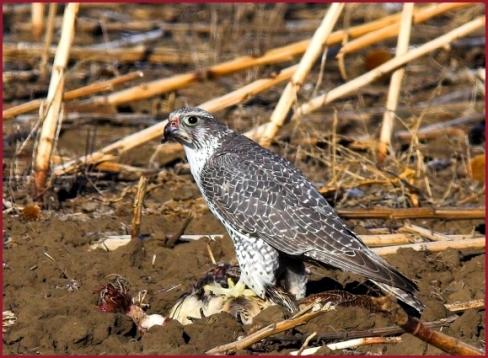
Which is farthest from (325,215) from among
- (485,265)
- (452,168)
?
(452,168)

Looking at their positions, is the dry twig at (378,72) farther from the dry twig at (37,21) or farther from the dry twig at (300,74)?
the dry twig at (37,21)

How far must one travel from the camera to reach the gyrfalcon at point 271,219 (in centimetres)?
649

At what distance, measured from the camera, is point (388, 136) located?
31.3ft

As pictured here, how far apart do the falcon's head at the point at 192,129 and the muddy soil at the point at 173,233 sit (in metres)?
0.89

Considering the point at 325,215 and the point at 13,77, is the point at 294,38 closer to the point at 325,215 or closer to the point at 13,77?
the point at 13,77

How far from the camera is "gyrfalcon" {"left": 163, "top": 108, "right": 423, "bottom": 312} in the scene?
649 centimetres

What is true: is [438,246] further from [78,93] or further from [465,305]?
[78,93]

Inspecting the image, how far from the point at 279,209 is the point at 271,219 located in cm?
8

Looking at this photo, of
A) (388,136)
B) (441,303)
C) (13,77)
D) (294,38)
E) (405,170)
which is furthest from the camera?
(294,38)

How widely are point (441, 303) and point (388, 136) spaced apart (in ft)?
10.3

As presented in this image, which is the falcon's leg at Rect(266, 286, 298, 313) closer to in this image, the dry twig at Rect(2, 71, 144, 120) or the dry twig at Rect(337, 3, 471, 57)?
the dry twig at Rect(2, 71, 144, 120)

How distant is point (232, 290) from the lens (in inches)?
265

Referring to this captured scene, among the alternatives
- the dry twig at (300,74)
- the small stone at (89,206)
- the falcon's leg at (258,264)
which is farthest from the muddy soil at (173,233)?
the falcon's leg at (258,264)

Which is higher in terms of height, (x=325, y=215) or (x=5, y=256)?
(x=325, y=215)
